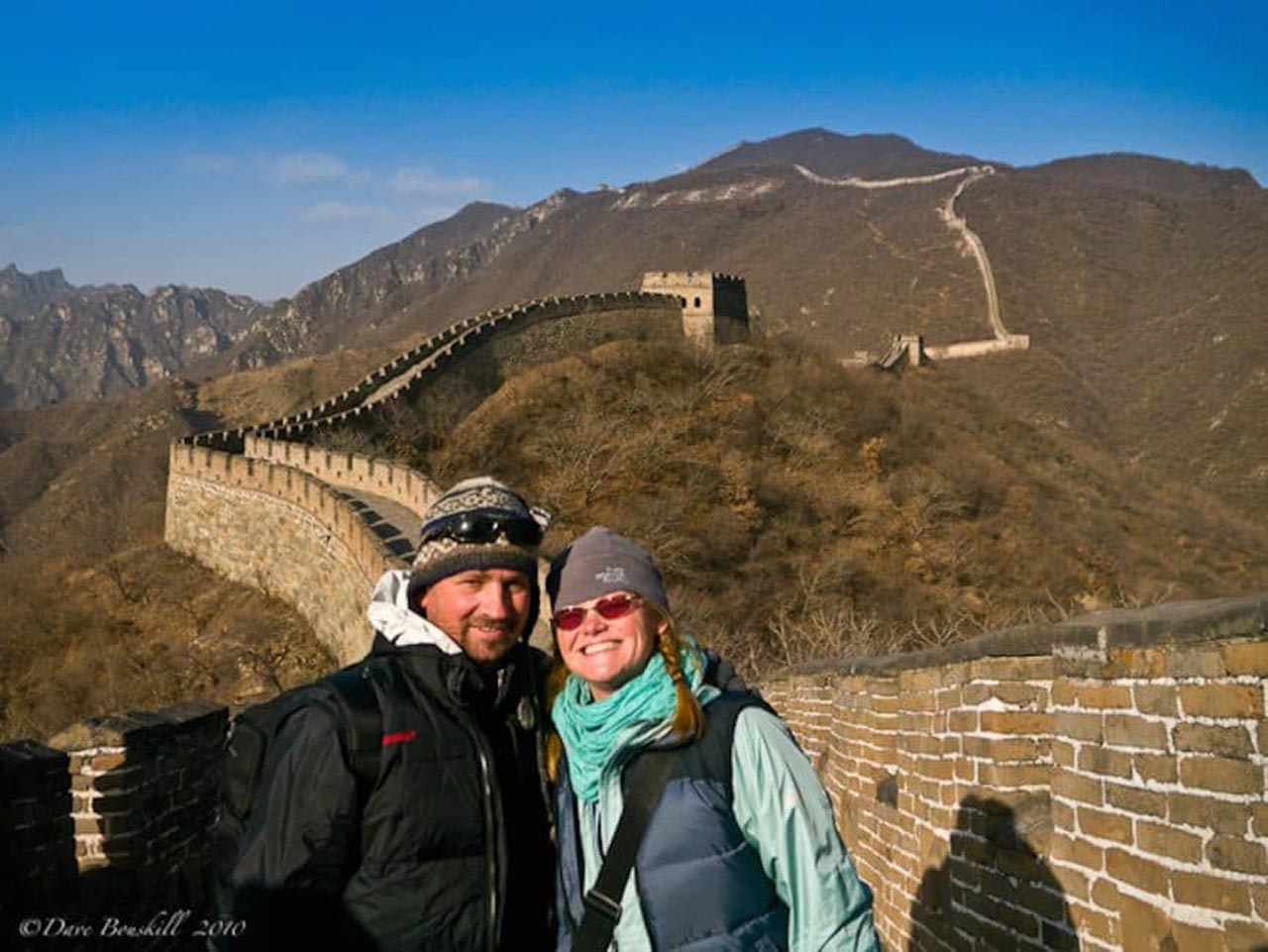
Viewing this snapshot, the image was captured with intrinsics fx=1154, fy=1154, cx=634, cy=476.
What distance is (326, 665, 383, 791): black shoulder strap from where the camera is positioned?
2.46 meters

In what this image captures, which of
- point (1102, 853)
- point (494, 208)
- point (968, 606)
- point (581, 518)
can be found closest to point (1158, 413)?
point (968, 606)

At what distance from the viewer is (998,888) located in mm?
3846

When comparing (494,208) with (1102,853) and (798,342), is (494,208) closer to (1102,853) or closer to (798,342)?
(798,342)

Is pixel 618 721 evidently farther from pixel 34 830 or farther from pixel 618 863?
pixel 34 830

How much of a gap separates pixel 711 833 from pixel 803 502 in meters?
31.6

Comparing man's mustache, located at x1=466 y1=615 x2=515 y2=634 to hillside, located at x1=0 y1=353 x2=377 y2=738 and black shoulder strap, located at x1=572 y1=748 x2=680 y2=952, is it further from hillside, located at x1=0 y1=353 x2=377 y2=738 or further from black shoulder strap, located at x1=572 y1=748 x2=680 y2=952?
hillside, located at x1=0 y1=353 x2=377 y2=738

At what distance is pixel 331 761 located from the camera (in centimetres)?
244

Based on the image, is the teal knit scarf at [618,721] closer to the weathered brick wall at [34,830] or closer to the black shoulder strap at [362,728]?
the black shoulder strap at [362,728]

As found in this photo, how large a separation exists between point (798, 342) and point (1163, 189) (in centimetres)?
10521

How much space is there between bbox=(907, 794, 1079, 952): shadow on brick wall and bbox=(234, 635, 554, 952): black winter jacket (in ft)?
5.21

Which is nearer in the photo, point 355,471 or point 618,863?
point 618,863

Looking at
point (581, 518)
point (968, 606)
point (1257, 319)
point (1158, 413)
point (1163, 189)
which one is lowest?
point (968, 606)

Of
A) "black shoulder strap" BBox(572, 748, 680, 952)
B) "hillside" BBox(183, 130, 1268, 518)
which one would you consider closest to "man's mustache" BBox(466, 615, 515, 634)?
"black shoulder strap" BBox(572, 748, 680, 952)

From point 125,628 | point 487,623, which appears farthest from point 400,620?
point 125,628
